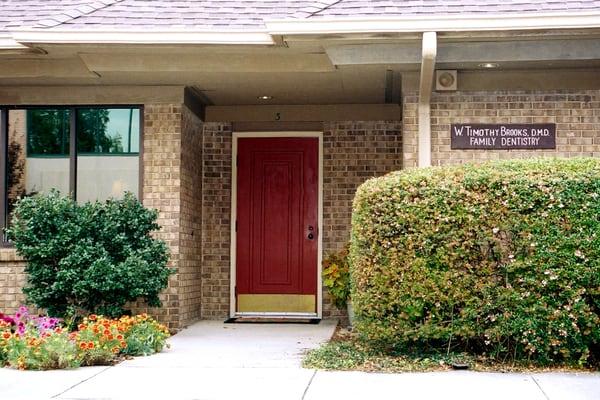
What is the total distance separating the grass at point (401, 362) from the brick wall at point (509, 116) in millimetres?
2392

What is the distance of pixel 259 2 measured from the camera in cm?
959

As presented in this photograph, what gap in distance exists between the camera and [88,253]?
9.05m

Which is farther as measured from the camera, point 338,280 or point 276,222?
point 276,222

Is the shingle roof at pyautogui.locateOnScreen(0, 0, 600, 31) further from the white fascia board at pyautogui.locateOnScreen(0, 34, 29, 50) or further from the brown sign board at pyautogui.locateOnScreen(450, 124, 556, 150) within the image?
the brown sign board at pyautogui.locateOnScreen(450, 124, 556, 150)

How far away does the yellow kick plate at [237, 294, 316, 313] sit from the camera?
11633 millimetres

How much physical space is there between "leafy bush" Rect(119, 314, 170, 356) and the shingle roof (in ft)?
9.93

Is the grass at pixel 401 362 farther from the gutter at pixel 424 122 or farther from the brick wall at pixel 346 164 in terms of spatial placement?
the brick wall at pixel 346 164

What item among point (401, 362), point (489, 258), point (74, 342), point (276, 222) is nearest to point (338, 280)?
point (276, 222)

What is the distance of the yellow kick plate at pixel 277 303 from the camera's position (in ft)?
38.2

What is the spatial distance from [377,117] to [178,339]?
13.7 ft

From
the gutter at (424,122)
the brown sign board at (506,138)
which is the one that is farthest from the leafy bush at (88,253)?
the brown sign board at (506,138)

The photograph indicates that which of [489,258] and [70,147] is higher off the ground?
[70,147]

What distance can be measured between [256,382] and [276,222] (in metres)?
5.14

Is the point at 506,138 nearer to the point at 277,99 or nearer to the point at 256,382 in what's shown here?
the point at 277,99
